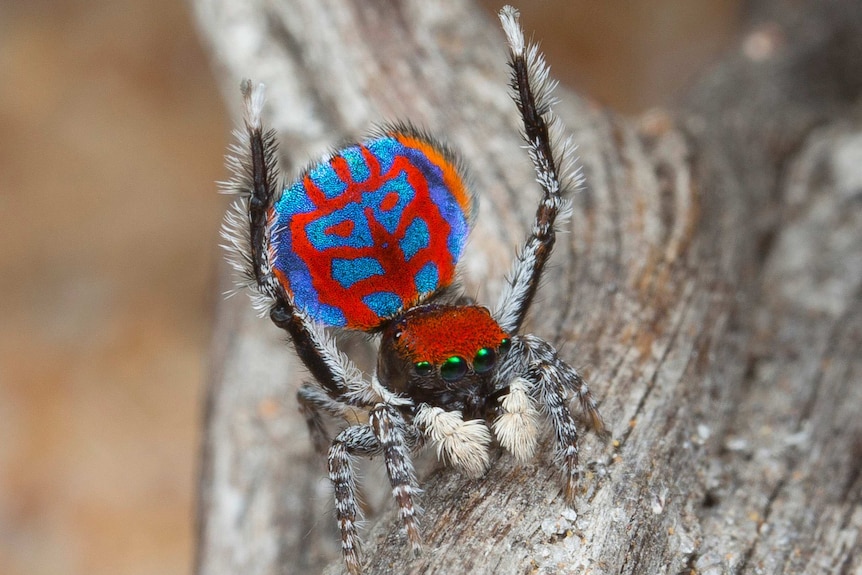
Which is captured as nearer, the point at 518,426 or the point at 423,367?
the point at 518,426

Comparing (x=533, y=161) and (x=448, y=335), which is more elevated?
(x=533, y=161)

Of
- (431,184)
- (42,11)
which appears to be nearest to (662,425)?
(431,184)

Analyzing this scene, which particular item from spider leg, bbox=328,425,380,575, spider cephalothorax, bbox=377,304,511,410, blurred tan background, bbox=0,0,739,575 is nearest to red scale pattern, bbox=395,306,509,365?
spider cephalothorax, bbox=377,304,511,410

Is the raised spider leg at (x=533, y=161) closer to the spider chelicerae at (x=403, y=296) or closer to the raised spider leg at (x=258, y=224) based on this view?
the spider chelicerae at (x=403, y=296)

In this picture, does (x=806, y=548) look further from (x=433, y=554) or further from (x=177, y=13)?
(x=177, y=13)

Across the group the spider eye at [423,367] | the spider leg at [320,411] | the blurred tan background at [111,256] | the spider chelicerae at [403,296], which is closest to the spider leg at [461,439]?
the spider chelicerae at [403,296]

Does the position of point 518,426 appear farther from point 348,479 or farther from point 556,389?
point 348,479

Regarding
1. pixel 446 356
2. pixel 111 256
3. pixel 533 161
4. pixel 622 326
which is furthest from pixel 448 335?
pixel 111 256
